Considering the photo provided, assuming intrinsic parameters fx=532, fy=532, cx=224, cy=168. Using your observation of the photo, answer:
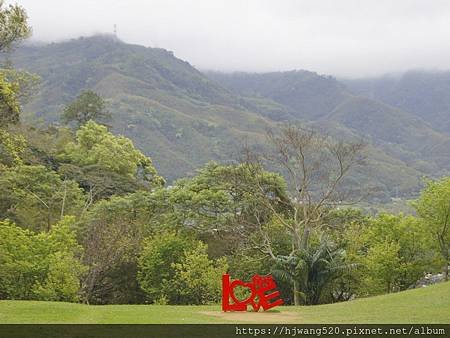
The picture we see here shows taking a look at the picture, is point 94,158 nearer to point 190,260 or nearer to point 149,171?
point 149,171

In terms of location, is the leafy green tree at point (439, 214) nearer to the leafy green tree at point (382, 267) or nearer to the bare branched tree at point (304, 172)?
the leafy green tree at point (382, 267)

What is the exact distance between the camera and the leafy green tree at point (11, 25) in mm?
21141

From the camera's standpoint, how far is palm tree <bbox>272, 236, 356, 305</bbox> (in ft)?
93.5

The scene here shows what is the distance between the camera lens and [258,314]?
19.2m

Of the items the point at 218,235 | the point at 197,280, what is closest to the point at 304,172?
the point at 218,235

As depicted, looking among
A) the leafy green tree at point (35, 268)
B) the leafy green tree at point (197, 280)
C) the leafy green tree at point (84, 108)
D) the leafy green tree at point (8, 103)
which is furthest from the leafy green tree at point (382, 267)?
the leafy green tree at point (84, 108)

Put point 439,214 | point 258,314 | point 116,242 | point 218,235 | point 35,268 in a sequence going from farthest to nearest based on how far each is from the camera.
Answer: point 218,235 → point 439,214 → point 116,242 → point 35,268 → point 258,314

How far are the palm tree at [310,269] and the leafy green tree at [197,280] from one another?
369 cm

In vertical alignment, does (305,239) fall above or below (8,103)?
below

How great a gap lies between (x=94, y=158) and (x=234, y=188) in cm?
2194

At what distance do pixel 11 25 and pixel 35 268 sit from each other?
39.9 ft

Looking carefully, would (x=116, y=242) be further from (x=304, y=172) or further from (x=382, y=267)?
(x=382, y=267)

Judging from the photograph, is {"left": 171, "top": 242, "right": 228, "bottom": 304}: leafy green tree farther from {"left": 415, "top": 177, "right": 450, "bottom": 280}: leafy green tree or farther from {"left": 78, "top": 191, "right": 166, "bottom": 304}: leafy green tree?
{"left": 415, "top": 177, "right": 450, "bottom": 280}: leafy green tree
